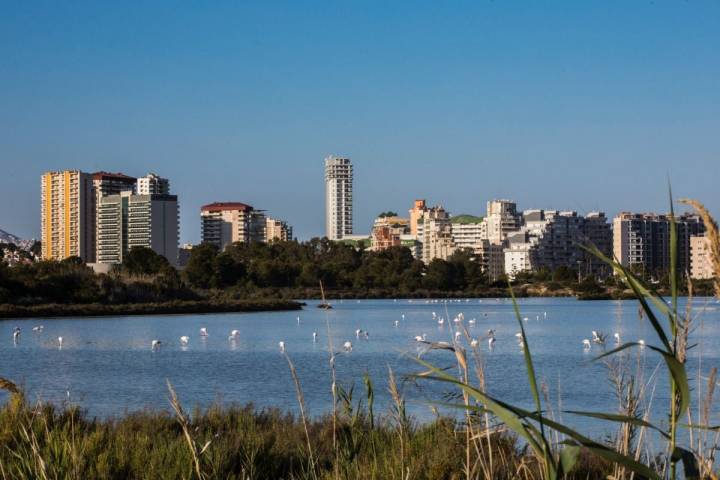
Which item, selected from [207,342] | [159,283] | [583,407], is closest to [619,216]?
[159,283]

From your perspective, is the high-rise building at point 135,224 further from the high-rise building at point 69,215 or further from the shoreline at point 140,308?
the shoreline at point 140,308

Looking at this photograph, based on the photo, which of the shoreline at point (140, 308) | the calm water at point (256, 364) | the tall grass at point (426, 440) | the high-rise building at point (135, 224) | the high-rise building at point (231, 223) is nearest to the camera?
the tall grass at point (426, 440)

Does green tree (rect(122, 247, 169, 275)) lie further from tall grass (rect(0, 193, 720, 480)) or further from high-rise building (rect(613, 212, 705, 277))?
high-rise building (rect(613, 212, 705, 277))

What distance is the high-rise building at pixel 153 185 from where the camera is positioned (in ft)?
541

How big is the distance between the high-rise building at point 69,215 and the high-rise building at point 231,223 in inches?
1678

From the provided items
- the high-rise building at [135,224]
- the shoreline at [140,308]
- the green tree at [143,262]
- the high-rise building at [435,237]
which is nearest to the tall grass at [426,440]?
the shoreline at [140,308]

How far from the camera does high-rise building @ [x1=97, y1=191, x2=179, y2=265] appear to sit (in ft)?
432

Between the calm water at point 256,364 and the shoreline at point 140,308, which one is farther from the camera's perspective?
the shoreline at point 140,308

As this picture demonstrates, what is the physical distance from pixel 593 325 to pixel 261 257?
2418 inches

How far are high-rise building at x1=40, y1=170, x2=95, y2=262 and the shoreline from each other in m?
86.5

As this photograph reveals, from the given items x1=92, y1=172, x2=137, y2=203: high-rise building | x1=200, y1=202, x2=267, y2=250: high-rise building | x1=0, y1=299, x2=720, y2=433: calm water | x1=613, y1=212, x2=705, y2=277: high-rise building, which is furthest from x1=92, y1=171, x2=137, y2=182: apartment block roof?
x1=0, y1=299, x2=720, y2=433: calm water

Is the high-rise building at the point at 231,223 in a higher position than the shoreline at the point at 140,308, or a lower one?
higher

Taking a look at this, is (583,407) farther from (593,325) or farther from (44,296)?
(44,296)

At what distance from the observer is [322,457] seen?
599 cm
